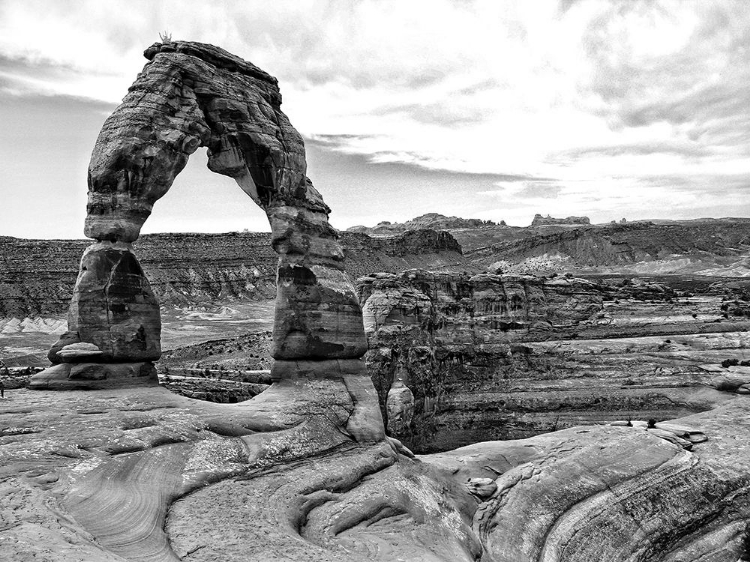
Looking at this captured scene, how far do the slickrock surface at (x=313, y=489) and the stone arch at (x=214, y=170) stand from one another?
1658mm

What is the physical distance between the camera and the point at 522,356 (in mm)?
54344

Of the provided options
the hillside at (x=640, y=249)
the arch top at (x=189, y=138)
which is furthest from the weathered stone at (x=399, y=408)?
the hillside at (x=640, y=249)

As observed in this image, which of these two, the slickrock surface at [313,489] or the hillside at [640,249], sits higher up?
the hillside at [640,249]

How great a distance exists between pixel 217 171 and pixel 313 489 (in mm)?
12010

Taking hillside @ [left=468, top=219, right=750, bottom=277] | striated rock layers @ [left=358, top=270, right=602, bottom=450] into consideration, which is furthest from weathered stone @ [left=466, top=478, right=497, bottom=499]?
hillside @ [left=468, top=219, right=750, bottom=277]

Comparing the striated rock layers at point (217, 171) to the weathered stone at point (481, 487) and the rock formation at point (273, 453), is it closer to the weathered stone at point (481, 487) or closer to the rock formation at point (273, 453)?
the rock formation at point (273, 453)

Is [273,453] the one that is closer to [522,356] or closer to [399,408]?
[399,408]

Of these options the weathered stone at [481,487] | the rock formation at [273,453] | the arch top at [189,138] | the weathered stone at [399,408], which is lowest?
the weathered stone at [399,408]

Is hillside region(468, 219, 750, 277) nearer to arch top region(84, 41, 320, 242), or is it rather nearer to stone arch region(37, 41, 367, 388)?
stone arch region(37, 41, 367, 388)

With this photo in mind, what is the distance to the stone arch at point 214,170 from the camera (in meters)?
19.0

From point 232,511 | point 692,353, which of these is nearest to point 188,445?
point 232,511

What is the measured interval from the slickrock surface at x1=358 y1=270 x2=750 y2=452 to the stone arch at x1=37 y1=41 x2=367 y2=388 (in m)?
20.5

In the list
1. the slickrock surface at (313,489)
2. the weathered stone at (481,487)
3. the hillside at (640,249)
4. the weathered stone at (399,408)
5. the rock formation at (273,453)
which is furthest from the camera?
the hillside at (640,249)

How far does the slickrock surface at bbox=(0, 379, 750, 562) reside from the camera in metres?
12.2
